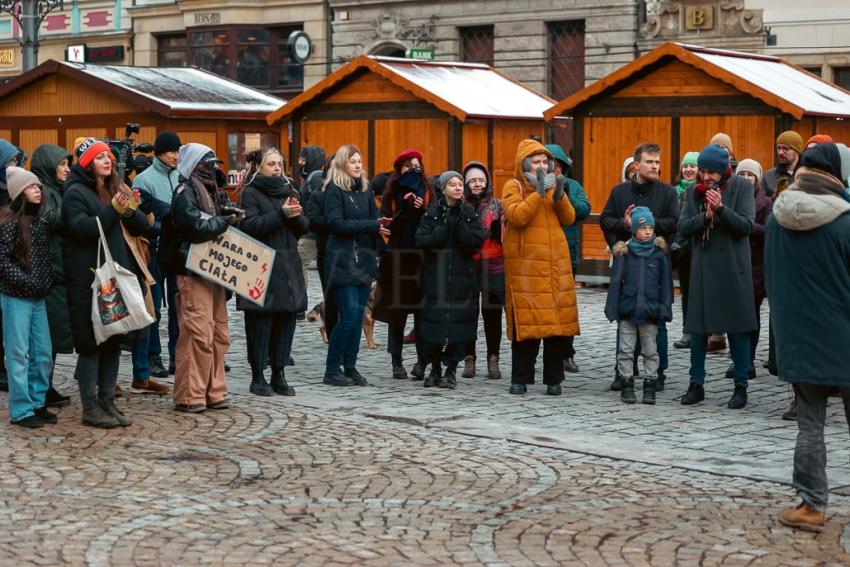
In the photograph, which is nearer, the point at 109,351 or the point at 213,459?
the point at 213,459

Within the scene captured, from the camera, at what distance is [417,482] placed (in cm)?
836

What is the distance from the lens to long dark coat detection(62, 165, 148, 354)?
32.2 feet

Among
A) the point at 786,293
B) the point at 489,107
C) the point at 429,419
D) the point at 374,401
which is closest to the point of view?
the point at 786,293

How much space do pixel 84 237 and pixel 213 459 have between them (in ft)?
5.65

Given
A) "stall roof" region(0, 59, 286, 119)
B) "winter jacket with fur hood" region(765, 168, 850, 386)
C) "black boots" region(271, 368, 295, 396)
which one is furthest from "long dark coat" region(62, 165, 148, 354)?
"stall roof" region(0, 59, 286, 119)

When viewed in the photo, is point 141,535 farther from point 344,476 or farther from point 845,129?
point 845,129

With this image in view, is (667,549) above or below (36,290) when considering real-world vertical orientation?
below

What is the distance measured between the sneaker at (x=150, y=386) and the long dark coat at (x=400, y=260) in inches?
73.0

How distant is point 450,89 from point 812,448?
14.9m

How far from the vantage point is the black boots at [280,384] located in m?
11.5

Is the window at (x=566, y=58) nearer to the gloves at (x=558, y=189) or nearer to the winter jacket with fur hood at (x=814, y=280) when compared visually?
the gloves at (x=558, y=189)

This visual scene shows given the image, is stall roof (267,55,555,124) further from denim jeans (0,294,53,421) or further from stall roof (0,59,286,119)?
denim jeans (0,294,53,421)

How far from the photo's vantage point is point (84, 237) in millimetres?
9805

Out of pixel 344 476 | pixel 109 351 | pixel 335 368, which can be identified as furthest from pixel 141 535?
pixel 335 368
